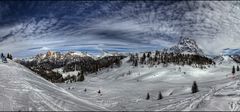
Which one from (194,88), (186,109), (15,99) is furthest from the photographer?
(194,88)

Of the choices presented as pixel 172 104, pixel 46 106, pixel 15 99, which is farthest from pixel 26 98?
pixel 172 104

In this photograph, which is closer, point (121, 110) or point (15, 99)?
point (121, 110)

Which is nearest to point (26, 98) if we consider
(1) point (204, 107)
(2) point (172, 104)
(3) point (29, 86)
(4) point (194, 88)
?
(3) point (29, 86)

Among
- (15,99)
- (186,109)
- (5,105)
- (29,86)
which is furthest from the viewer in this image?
(29,86)

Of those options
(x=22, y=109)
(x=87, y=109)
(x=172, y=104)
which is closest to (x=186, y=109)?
(x=172, y=104)

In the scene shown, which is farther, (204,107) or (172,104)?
(172,104)

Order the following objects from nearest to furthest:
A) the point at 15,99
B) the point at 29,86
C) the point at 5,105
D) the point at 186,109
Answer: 1. the point at 186,109
2. the point at 5,105
3. the point at 15,99
4. the point at 29,86

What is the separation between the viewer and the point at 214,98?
71.5 m

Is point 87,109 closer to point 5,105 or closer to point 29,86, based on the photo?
point 5,105

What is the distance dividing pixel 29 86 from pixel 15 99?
1377 cm

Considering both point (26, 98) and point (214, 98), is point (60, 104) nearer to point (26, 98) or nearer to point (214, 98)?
point (26, 98)

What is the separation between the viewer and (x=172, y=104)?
6838 centimetres

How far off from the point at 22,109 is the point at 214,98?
36742 millimetres

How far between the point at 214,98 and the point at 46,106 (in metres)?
32.7
